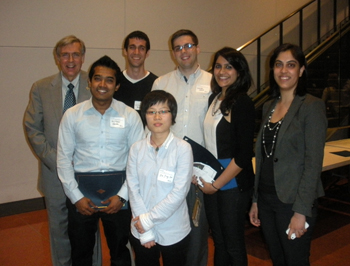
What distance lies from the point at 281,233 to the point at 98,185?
45.5 inches

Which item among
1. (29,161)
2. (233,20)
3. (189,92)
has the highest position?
(233,20)

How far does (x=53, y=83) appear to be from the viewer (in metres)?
2.57

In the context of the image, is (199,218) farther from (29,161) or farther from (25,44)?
(25,44)

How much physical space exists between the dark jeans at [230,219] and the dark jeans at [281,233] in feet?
0.41

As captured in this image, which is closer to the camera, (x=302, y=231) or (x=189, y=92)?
(x=302, y=231)

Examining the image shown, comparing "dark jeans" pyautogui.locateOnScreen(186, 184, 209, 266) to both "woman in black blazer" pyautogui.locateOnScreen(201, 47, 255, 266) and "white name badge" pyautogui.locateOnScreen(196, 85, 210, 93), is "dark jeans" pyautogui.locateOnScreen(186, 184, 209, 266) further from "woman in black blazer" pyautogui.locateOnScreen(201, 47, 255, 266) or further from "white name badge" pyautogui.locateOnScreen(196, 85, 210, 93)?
"white name badge" pyautogui.locateOnScreen(196, 85, 210, 93)

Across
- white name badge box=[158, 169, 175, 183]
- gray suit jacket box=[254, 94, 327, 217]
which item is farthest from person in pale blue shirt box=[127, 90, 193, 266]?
gray suit jacket box=[254, 94, 327, 217]

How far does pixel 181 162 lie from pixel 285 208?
637 millimetres

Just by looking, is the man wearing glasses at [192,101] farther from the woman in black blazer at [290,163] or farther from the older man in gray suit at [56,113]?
the older man in gray suit at [56,113]

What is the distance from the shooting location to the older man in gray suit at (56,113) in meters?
2.53

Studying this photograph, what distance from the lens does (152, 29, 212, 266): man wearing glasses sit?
238 cm

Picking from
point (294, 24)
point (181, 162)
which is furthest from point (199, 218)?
point (294, 24)

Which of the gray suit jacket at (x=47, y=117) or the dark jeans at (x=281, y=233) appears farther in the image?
the gray suit jacket at (x=47, y=117)

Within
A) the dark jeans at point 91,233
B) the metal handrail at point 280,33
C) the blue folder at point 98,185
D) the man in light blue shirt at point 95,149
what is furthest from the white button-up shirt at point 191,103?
the metal handrail at point 280,33
